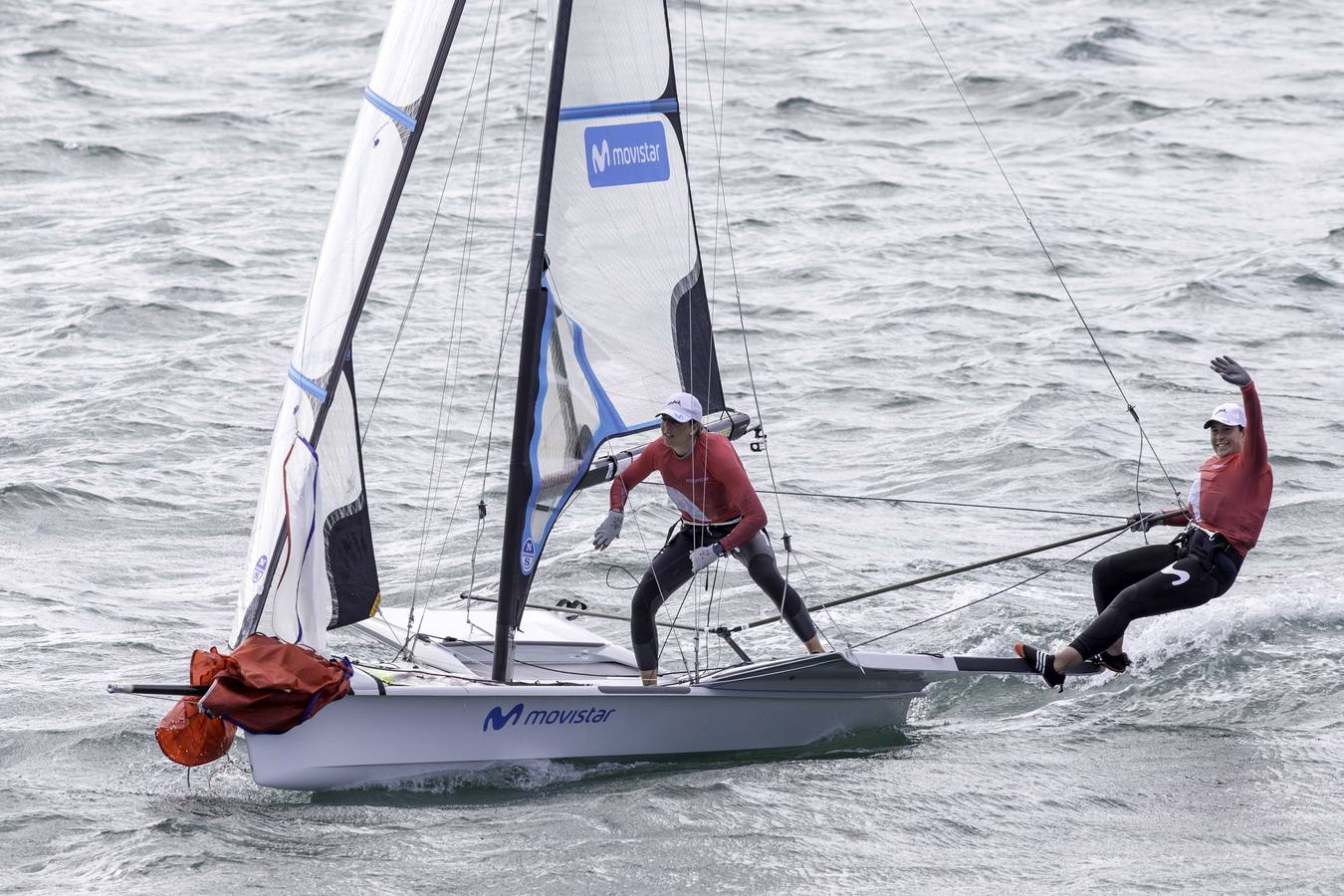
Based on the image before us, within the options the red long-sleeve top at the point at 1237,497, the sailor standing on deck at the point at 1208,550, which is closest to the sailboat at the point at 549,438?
the sailor standing on deck at the point at 1208,550

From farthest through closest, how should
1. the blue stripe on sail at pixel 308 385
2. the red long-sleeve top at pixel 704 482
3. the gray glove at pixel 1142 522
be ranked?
the gray glove at pixel 1142 522
the red long-sleeve top at pixel 704 482
the blue stripe on sail at pixel 308 385

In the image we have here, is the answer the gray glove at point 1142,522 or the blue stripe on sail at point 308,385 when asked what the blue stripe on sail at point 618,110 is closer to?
the blue stripe on sail at point 308,385

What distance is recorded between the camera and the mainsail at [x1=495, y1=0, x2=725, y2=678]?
6.88 m

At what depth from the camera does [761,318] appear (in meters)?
15.0

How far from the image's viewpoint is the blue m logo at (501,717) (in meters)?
6.65

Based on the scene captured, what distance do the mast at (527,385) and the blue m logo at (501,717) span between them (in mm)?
279

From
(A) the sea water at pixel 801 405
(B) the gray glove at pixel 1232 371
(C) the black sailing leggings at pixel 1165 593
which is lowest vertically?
(A) the sea water at pixel 801 405

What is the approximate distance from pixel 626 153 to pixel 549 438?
1.25 metres

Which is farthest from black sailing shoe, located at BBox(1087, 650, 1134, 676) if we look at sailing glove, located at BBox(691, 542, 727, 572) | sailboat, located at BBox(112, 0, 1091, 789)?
sailing glove, located at BBox(691, 542, 727, 572)

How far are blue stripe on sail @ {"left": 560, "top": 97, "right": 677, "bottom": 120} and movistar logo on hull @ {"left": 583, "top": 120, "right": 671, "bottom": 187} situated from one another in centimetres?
5

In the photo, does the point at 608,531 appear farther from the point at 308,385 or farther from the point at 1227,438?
Result: the point at 1227,438

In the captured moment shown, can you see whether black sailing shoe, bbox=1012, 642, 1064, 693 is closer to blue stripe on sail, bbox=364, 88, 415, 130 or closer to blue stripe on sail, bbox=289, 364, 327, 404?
blue stripe on sail, bbox=289, 364, 327, 404

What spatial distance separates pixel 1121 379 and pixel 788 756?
694cm

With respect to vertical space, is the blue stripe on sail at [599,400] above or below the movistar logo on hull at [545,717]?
above
